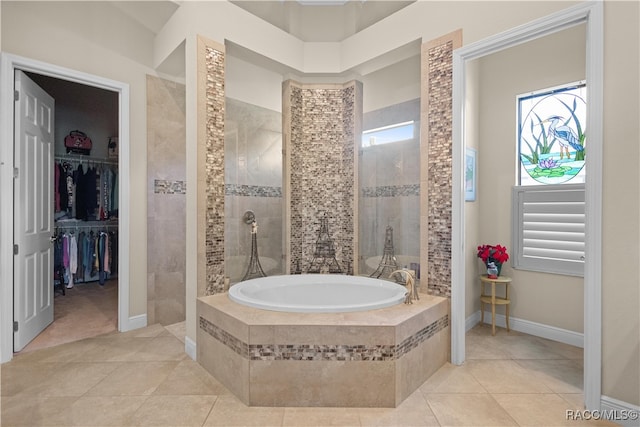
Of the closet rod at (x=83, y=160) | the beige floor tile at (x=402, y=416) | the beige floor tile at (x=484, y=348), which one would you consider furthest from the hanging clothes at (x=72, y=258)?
the beige floor tile at (x=484, y=348)

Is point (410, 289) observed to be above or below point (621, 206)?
below

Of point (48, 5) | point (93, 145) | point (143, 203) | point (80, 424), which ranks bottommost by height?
point (80, 424)

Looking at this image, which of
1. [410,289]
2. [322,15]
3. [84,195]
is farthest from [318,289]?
[84,195]

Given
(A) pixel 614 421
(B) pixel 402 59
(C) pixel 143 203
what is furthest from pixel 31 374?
(B) pixel 402 59

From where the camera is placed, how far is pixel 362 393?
75.0 inches

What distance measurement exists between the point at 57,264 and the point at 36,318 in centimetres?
208

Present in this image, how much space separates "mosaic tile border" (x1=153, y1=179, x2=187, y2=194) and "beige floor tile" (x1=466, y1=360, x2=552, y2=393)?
308cm

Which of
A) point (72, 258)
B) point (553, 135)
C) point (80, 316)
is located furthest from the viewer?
point (72, 258)

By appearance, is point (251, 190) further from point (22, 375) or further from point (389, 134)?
point (22, 375)

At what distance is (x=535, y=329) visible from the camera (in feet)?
9.93

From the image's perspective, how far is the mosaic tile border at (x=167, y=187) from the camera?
3.25m

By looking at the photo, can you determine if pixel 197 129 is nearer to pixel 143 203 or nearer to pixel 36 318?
pixel 143 203

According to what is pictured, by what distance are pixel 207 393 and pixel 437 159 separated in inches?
90.1

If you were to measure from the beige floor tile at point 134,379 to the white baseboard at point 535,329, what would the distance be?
2654 mm
